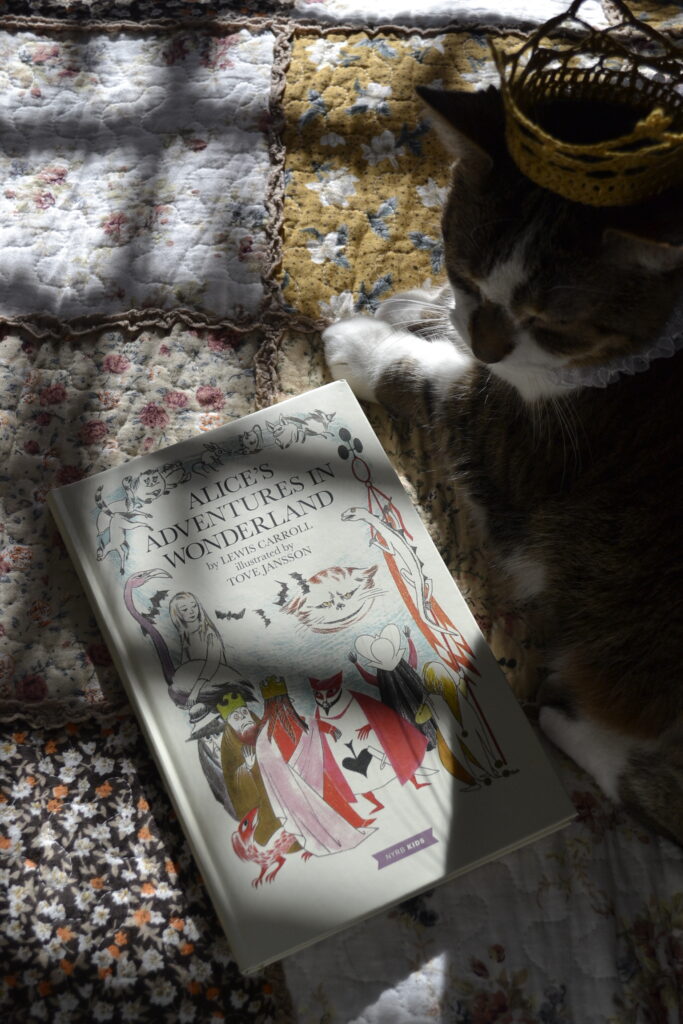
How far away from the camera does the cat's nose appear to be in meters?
0.79

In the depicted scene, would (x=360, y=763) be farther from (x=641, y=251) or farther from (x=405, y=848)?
(x=641, y=251)

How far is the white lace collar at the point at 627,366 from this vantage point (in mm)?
744

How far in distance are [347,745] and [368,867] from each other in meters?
A: 0.11

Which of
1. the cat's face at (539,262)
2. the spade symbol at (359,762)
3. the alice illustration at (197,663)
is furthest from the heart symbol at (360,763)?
the cat's face at (539,262)

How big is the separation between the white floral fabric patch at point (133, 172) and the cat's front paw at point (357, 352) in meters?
0.12

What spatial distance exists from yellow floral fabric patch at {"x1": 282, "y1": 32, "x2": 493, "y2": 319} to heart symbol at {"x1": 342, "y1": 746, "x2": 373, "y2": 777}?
543 mm

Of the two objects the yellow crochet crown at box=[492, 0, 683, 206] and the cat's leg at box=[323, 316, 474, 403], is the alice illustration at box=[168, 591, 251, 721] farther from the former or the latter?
the yellow crochet crown at box=[492, 0, 683, 206]

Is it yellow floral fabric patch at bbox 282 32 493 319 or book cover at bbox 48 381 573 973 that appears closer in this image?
book cover at bbox 48 381 573 973

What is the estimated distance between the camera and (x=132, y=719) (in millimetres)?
843

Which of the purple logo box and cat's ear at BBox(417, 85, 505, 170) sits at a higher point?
cat's ear at BBox(417, 85, 505, 170)

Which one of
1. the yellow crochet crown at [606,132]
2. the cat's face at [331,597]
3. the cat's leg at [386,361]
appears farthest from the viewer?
the cat's leg at [386,361]

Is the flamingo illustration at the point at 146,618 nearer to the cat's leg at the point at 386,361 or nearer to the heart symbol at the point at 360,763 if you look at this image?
the heart symbol at the point at 360,763

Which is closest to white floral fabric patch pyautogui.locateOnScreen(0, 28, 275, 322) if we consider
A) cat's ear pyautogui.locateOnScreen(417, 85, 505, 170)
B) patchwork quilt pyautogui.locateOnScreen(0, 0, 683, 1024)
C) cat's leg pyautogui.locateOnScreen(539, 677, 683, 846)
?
patchwork quilt pyautogui.locateOnScreen(0, 0, 683, 1024)

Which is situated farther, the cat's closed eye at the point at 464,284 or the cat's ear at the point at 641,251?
the cat's closed eye at the point at 464,284
